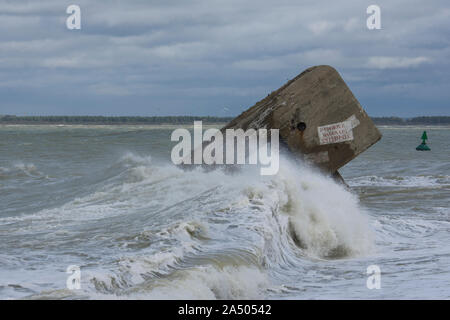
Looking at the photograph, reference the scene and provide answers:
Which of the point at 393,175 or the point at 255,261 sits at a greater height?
the point at 393,175

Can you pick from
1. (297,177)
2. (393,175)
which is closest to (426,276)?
(297,177)

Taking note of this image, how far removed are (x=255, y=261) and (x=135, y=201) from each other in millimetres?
4680

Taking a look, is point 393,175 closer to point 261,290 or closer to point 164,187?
point 164,187

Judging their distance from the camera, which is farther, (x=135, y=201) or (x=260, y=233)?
(x=135, y=201)

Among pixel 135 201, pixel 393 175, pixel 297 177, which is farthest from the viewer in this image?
pixel 393 175

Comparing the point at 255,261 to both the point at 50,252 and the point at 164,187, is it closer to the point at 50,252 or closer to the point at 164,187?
the point at 50,252

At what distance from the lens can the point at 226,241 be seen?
5.84m

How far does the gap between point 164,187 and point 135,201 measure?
0.79 m

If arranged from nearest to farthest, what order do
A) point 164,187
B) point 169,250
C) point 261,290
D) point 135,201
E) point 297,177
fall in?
point 261,290 < point 169,250 < point 297,177 < point 135,201 < point 164,187

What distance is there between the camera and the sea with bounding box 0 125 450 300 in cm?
470

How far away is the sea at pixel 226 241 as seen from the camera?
470 centimetres

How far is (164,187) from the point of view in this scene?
1052cm
